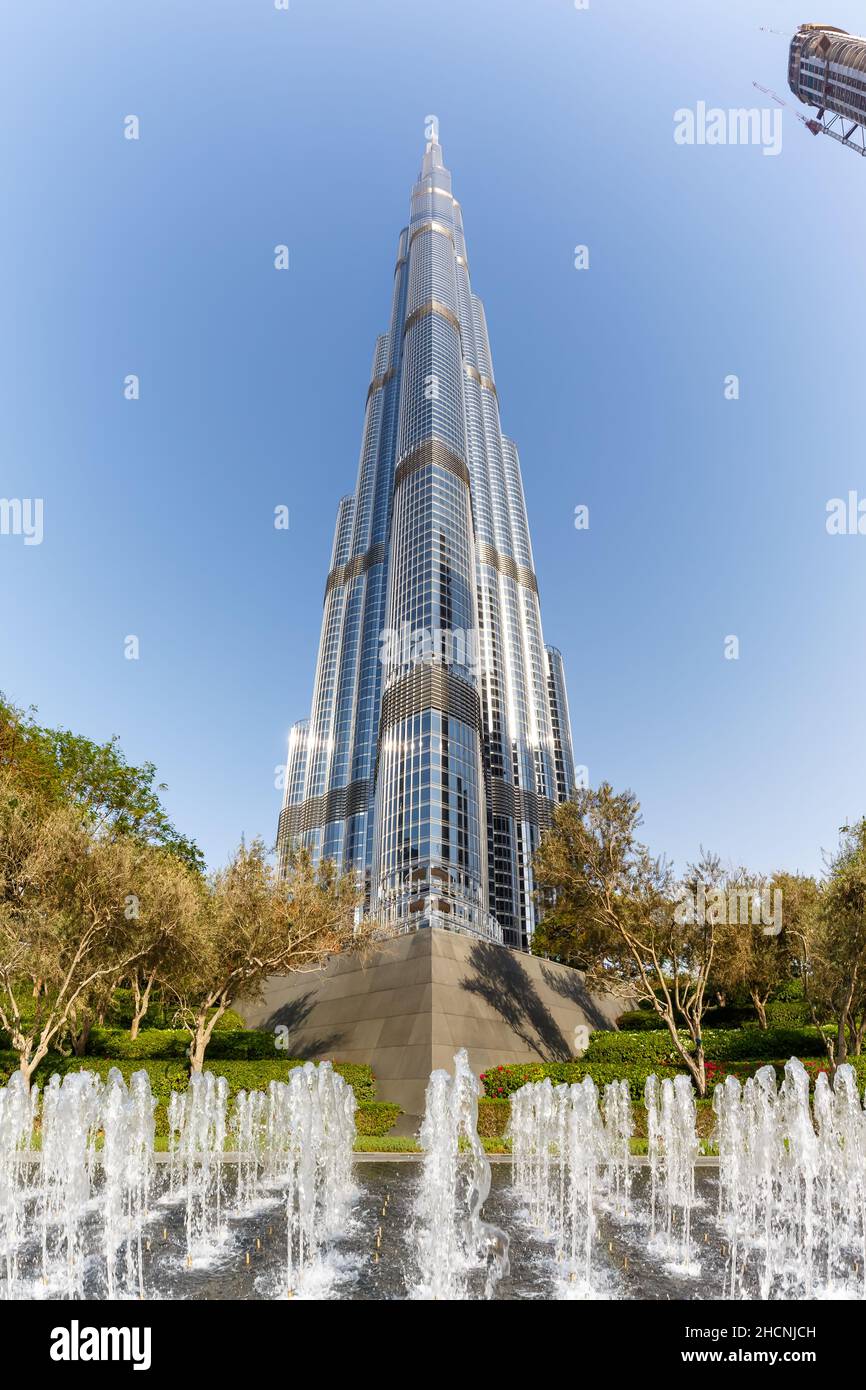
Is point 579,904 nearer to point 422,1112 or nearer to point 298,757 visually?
point 422,1112

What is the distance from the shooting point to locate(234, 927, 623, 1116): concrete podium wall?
82.9ft

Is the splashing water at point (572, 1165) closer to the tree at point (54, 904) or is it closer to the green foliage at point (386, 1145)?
the green foliage at point (386, 1145)

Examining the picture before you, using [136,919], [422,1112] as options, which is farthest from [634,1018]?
[136,919]

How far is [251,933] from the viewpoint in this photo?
988 inches

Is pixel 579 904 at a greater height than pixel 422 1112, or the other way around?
pixel 579 904

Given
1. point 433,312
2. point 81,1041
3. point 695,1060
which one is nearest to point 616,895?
point 695,1060

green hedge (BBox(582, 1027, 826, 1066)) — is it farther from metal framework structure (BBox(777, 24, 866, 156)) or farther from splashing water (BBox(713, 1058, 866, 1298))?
metal framework structure (BBox(777, 24, 866, 156))

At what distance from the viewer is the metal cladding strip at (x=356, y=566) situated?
469 feet

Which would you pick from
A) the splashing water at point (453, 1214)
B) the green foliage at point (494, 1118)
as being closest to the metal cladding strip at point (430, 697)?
the green foliage at point (494, 1118)

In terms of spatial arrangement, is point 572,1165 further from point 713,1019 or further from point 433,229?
point 433,229

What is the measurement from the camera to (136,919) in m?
23.4

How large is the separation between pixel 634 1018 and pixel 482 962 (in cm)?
1211

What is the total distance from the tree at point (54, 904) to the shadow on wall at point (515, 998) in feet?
41.9

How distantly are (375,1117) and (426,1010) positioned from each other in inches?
148
